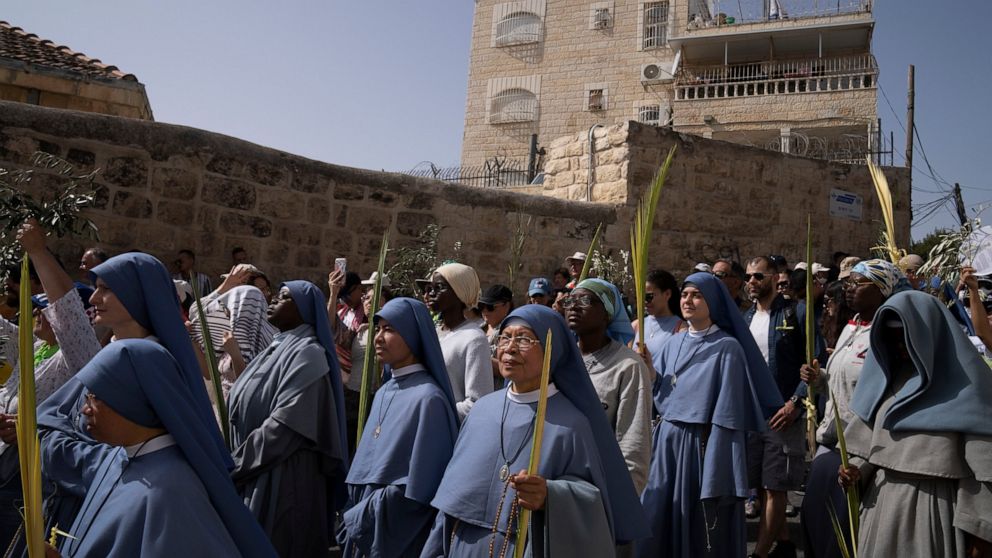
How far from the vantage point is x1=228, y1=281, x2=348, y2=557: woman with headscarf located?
3.92m

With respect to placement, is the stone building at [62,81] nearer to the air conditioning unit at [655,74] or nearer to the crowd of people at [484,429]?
the crowd of people at [484,429]

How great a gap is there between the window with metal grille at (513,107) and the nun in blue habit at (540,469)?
34217 mm

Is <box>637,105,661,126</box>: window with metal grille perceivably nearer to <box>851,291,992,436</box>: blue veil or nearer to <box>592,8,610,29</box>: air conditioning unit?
<box>592,8,610,29</box>: air conditioning unit

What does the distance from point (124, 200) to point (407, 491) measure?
17.2ft

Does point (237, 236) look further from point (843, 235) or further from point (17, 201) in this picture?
point (843, 235)

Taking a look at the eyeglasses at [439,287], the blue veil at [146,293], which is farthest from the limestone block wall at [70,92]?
the blue veil at [146,293]

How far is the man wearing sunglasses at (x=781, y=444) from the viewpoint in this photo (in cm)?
522

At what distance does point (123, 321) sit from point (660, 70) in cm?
3372

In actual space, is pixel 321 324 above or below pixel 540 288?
below

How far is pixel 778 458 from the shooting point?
17.4 feet

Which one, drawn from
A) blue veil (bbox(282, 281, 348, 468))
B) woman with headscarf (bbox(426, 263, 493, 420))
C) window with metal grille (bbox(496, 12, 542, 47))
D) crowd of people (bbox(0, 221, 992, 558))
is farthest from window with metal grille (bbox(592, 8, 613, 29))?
blue veil (bbox(282, 281, 348, 468))

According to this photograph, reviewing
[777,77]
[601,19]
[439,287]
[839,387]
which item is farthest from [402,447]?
[601,19]

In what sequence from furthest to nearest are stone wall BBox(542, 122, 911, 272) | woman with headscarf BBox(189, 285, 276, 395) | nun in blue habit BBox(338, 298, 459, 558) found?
1. stone wall BBox(542, 122, 911, 272)
2. woman with headscarf BBox(189, 285, 276, 395)
3. nun in blue habit BBox(338, 298, 459, 558)

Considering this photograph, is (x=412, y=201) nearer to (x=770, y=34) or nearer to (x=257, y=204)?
(x=257, y=204)
